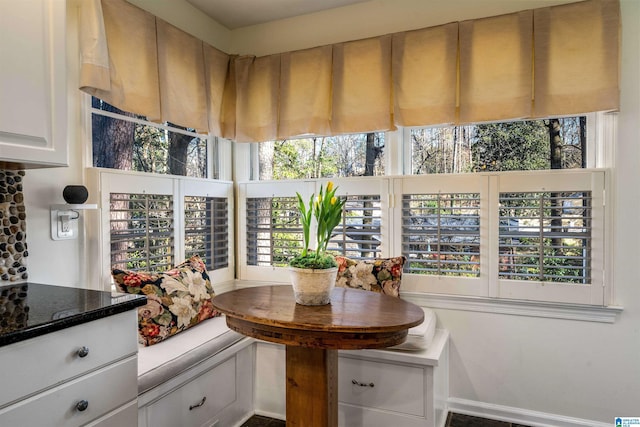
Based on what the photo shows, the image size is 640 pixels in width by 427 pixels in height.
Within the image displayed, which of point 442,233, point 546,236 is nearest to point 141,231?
point 442,233

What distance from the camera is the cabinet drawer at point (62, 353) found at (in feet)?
3.43

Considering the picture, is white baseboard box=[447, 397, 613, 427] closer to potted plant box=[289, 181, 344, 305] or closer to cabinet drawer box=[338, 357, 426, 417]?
cabinet drawer box=[338, 357, 426, 417]

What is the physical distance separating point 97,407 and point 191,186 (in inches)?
59.6

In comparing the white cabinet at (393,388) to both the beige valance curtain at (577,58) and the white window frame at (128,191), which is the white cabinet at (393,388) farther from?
the beige valance curtain at (577,58)

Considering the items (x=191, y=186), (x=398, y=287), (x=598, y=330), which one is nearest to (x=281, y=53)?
(x=191, y=186)

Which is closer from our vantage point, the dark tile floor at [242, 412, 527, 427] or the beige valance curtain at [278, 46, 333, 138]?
the dark tile floor at [242, 412, 527, 427]

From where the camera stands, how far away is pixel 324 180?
8.95 ft

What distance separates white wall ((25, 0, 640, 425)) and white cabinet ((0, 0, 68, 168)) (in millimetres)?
335

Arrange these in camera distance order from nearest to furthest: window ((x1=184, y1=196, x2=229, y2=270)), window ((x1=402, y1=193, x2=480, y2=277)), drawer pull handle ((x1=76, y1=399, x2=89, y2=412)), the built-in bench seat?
drawer pull handle ((x1=76, y1=399, x2=89, y2=412))
the built-in bench seat
window ((x1=402, y1=193, x2=480, y2=277))
window ((x1=184, y1=196, x2=229, y2=270))

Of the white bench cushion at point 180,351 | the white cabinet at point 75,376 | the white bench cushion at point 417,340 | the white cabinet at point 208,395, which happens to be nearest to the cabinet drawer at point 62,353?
the white cabinet at point 75,376

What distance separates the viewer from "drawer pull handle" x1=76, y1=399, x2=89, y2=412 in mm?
1209

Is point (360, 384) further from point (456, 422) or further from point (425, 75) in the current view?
point (425, 75)

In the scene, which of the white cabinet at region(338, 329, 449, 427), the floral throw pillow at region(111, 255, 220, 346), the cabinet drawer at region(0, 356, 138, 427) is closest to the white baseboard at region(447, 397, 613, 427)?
the white cabinet at region(338, 329, 449, 427)

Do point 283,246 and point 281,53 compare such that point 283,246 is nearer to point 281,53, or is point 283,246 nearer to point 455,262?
point 455,262
